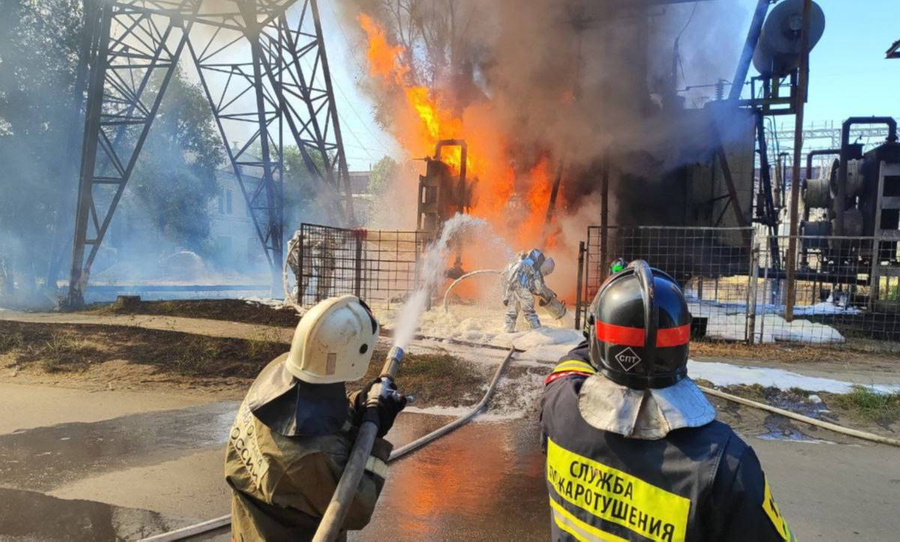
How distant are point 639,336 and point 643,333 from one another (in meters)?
0.01

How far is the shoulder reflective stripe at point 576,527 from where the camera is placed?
138cm

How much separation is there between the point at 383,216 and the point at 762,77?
1862 cm

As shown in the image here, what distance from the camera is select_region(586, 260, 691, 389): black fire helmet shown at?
1382 millimetres

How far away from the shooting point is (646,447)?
1325 millimetres

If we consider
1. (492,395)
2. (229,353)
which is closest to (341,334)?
(492,395)

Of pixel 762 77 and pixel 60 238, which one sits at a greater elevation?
pixel 762 77

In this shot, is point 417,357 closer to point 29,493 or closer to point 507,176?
point 29,493

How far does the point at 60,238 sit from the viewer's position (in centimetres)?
1336

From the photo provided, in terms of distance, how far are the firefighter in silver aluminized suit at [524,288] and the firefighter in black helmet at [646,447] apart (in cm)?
743

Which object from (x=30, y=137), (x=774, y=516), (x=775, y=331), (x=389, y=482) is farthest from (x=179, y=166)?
(x=774, y=516)

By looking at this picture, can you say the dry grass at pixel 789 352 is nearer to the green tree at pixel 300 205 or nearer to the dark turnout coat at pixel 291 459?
the dark turnout coat at pixel 291 459

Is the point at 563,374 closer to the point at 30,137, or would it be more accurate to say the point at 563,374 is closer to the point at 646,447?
the point at 646,447

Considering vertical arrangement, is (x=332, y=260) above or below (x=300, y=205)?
below

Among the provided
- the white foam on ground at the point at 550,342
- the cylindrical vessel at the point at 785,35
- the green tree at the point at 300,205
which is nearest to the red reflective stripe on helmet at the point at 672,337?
the white foam on ground at the point at 550,342
